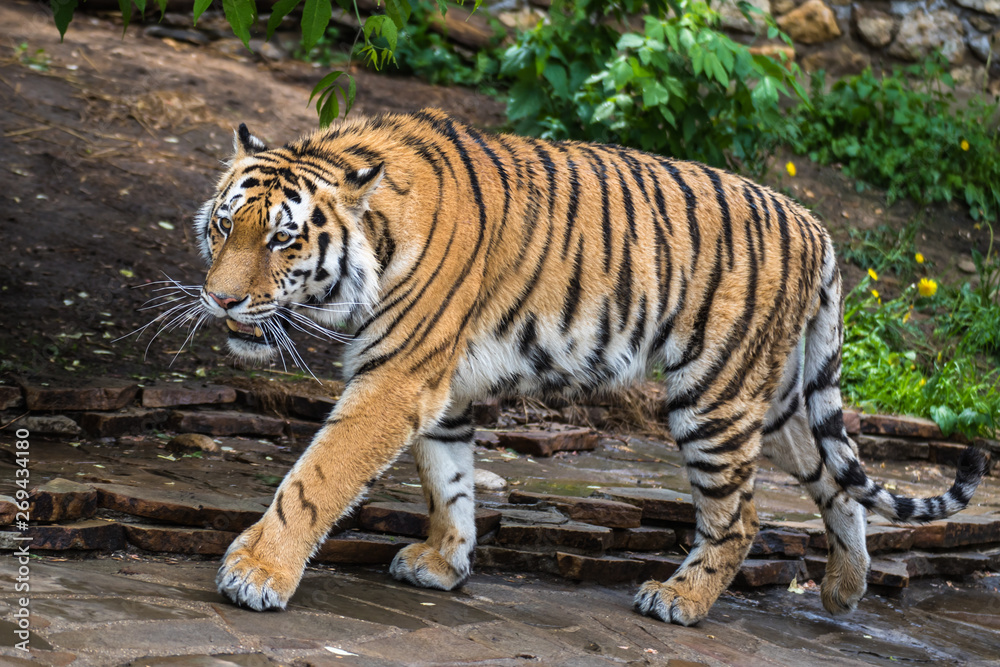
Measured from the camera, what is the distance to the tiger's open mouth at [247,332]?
3131mm

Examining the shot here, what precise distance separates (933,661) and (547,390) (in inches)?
64.9

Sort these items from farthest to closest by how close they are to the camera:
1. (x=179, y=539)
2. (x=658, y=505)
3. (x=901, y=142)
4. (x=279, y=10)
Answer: (x=901, y=142)
(x=658, y=505)
(x=179, y=539)
(x=279, y=10)

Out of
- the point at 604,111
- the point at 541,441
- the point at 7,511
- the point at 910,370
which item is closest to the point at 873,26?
the point at 910,370

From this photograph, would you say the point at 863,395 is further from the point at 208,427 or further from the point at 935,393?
the point at 208,427

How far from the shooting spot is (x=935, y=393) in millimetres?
6582

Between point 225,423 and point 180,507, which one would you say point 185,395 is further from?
point 180,507

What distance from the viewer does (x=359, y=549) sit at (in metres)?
3.57

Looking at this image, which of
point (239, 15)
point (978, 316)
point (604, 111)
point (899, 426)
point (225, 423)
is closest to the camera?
point (239, 15)

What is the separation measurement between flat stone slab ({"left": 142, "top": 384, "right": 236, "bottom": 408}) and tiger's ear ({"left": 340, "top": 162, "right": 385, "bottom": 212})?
5.84 ft

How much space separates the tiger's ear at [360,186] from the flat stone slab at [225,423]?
170cm

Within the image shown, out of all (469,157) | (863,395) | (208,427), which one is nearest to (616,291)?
(469,157)

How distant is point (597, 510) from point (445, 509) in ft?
2.63

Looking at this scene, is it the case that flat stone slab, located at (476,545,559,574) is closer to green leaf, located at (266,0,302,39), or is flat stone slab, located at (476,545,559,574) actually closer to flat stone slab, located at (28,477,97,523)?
flat stone slab, located at (28,477,97,523)

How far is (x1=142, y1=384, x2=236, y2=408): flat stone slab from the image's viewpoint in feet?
14.6
